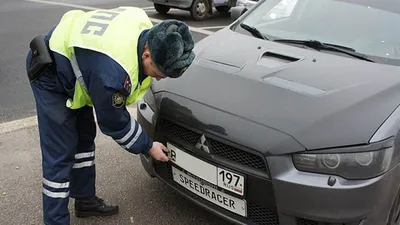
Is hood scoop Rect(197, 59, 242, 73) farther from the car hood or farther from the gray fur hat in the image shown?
the gray fur hat

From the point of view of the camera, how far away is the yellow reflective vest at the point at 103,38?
2.15m

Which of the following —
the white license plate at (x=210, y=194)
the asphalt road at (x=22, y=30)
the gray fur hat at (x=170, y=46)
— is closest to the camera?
the gray fur hat at (x=170, y=46)

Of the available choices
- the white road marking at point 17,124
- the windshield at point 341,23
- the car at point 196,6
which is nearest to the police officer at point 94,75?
the windshield at point 341,23

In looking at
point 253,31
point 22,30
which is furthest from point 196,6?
point 253,31

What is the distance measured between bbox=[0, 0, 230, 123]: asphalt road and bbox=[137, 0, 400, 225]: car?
244 centimetres

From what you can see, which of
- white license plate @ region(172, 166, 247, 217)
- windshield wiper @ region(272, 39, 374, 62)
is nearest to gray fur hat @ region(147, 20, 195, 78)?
white license plate @ region(172, 166, 247, 217)

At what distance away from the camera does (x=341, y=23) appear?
3178 millimetres

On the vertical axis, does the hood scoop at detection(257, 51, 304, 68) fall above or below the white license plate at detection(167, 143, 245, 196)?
above

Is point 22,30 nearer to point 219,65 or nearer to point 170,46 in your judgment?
point 219,65

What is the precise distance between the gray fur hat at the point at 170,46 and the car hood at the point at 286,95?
0.41 meters

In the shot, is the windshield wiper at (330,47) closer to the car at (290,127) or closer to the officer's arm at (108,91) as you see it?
the car at (290,127)

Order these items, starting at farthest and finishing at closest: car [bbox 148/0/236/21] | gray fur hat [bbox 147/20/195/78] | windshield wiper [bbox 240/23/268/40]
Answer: car [bbox 148/0/236/21]
windshield wiper [bbox 240/23/268/40]
gray fur hat [bbox 147/20/195/78]

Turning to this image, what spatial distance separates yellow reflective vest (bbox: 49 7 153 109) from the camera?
215 centimetres

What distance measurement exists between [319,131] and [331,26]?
4.06 feet
